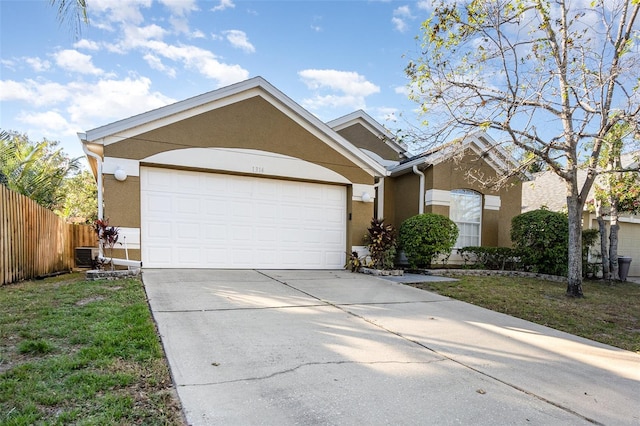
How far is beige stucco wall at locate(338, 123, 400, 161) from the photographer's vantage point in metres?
13.6

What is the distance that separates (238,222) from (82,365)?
6197mm

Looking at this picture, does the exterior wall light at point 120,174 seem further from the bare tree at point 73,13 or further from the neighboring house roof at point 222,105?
the bare tree at point 73,13

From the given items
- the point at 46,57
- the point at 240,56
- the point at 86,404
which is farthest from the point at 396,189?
the point at 86,404

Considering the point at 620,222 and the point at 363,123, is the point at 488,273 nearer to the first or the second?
the point at 363,123

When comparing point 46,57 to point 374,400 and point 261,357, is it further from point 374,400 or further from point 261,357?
point 374,400

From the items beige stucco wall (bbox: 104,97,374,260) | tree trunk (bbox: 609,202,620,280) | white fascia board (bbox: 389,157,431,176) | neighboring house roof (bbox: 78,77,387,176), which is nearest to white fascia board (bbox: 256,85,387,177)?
neighboring house roof (bbox: 78,77,387,176)

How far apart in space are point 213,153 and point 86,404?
6.99m

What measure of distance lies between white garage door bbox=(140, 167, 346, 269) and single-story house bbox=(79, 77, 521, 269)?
0.02 meters

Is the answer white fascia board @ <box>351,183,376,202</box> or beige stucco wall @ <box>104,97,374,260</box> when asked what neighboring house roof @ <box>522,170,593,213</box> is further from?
beige stucco wall @ <box>104,97,374,260</box>

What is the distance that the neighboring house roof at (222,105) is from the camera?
8.02 m

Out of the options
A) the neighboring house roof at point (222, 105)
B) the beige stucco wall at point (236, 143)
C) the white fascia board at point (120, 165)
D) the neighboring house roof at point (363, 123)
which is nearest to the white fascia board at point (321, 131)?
the neighboring house roof at point (222, 105)

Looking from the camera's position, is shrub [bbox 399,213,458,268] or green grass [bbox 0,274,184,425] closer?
green grass [bbox 0,274,184,425]

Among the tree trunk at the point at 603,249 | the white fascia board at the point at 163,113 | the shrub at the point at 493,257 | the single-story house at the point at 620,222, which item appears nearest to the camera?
the white fascia board at the point at 163,113

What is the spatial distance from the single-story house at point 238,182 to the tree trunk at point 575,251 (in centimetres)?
218
